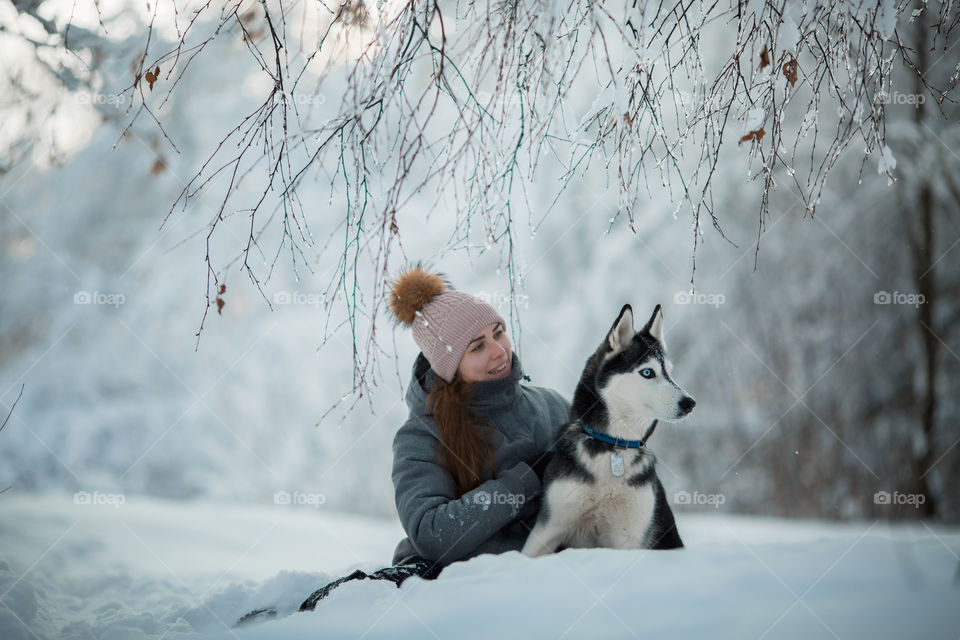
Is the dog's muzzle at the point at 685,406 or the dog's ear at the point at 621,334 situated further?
the dog's ear at the point at 621,334

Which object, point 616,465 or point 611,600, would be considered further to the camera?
point 616,465

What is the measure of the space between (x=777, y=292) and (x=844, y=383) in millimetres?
836

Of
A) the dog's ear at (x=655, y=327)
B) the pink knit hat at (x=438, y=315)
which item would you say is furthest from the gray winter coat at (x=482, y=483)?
the dog's ear at (x=655, y=327)

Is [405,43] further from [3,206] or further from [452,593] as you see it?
[3,206]

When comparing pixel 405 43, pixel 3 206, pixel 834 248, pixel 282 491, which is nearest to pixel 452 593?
pixel 405 43

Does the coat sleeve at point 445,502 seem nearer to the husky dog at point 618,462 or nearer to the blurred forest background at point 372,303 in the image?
A: the husky dog at point 618,462

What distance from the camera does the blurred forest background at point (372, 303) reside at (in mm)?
4812

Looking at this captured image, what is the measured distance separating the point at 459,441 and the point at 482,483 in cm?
18

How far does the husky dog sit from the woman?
173 mm

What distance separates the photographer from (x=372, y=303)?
10.5ft

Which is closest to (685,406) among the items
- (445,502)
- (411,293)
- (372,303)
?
(445,502)

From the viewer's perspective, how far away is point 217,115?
25.7 feet

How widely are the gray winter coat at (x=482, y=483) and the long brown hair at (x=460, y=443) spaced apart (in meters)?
0.04

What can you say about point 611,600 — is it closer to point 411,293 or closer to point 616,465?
point 616,465
